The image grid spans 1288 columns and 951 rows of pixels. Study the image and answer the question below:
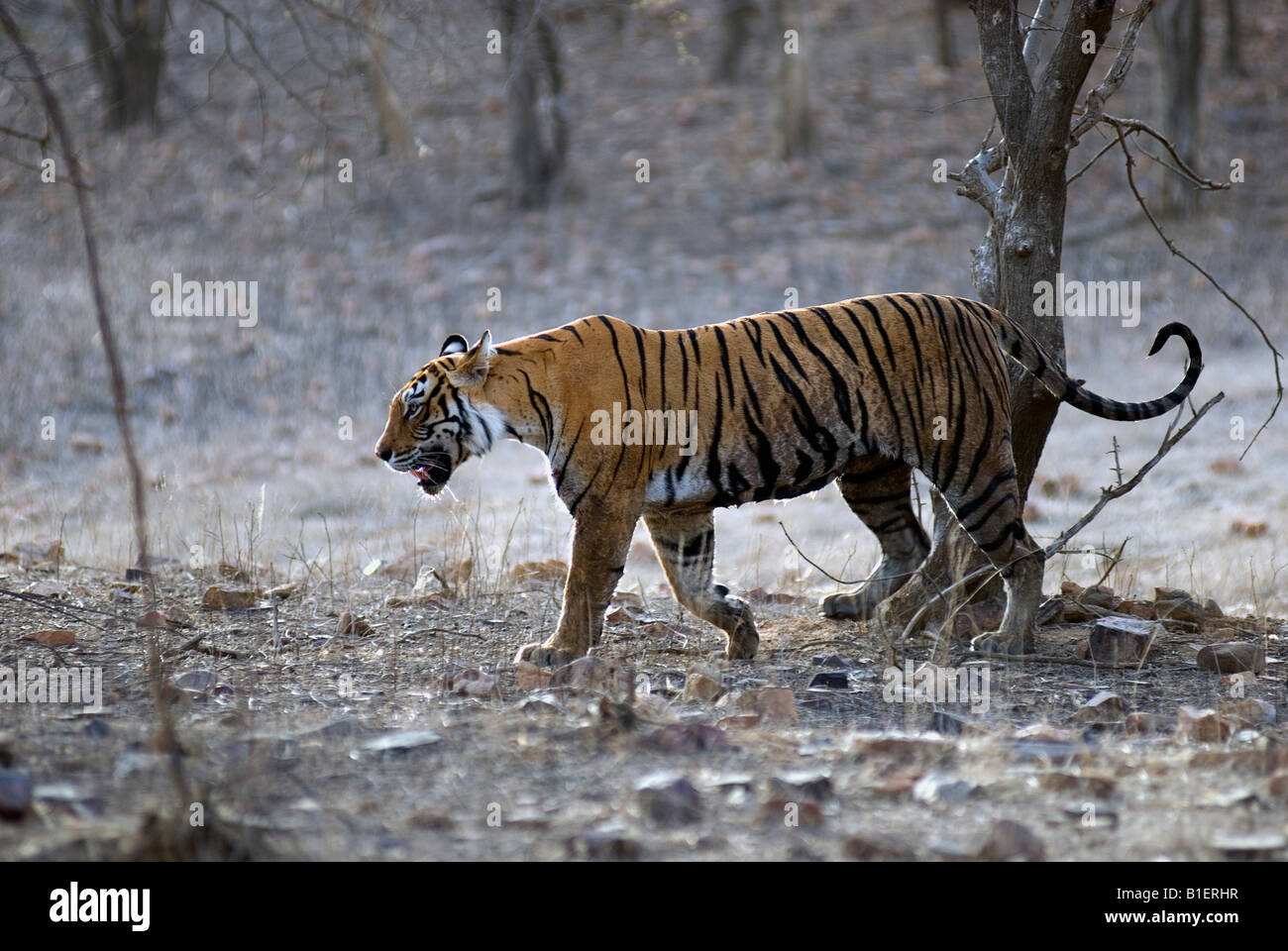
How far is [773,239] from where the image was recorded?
63.0ft

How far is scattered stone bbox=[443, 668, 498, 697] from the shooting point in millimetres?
5547

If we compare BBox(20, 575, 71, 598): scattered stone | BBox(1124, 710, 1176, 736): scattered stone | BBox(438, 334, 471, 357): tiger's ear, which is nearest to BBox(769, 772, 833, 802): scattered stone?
BBox(1124, 710, 1176, 736): scattered stone

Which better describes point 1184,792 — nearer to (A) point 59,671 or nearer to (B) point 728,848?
(B) point 728,848

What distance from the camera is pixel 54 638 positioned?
20.9 ft

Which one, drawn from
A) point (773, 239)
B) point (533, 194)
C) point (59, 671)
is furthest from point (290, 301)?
point (59, 671)

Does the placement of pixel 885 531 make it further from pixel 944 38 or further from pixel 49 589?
pixel 944 38

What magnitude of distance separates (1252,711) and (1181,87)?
1635 centimetres

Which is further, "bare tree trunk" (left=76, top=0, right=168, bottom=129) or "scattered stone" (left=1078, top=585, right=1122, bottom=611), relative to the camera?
"bare tree trunk" (left=76, top=0, right=168, bottom=129)

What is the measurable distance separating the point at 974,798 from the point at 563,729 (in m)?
1.41

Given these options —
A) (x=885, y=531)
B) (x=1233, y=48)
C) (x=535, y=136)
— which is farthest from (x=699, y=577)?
(x=1233, y=48)

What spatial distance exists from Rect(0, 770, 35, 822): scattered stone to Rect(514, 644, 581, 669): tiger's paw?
100 inches

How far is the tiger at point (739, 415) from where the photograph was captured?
6.14 metres

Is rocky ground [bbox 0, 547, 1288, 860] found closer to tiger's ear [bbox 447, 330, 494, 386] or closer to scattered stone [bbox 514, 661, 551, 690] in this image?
scattered stone [bbox 514, 661, 551, 690]

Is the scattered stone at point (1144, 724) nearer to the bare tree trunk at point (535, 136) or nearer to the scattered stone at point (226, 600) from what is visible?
the scattered stone at point (226, 600)
